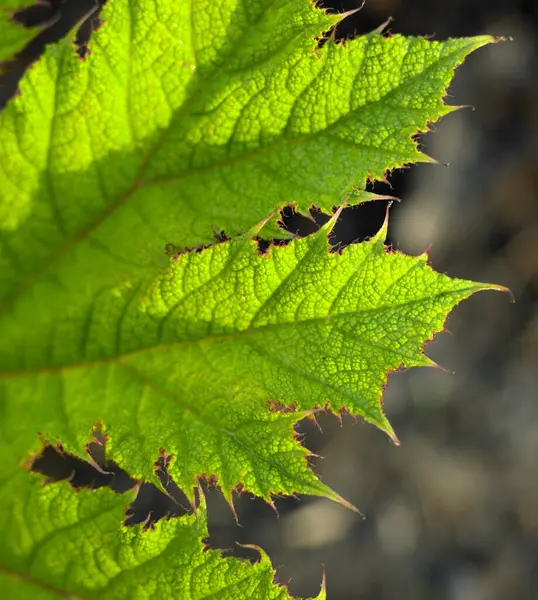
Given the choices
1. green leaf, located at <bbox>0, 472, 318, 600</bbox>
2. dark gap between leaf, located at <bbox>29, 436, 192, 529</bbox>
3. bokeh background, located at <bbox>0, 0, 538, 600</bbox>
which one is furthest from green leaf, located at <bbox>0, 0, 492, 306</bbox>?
bokeh background, located at <bbox>0, 0, 538, 600</bbox>

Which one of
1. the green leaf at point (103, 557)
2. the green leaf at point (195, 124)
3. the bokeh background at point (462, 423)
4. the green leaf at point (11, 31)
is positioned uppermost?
the green leaf at point (11, 31)

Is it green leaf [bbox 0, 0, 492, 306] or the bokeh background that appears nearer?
green leaf [bbox 0, 0, 492, 306]

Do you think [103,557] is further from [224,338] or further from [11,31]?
[11,31]

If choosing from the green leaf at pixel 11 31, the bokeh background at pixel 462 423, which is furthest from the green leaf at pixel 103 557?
the bokeh background at pixel 462 423

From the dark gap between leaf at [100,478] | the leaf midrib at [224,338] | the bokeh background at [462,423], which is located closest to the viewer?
the leaf midrib at [224,338]

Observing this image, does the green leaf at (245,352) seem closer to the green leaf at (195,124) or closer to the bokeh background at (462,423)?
the green leaf at (195,124)

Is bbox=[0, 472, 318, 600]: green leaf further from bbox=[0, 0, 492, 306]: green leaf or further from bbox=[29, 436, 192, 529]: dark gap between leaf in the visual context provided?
bbox=[29, 436, 192, 529]: dark gap between leaf

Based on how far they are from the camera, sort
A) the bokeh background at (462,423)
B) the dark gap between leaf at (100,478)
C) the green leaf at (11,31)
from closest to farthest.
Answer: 1. the green leaf at (11,31)
2. the dark gap between leaf at (100,478)
3. the bokeh background at (462,423)
